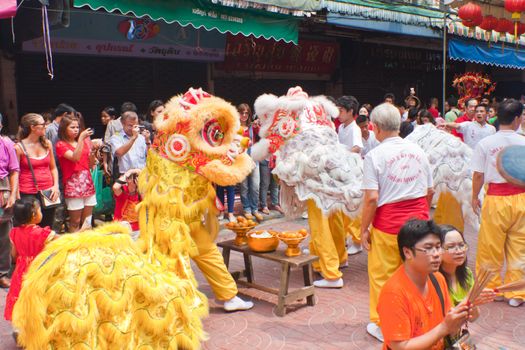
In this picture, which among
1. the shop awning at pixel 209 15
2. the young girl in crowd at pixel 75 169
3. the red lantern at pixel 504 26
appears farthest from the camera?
the red lantern at pixel 504 26

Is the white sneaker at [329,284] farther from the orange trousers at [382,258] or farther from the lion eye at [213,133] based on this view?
the lion eye at [213,133]

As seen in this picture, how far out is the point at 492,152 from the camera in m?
4.92

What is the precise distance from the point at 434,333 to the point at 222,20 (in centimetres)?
668

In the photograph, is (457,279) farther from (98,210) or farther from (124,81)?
(124,81)

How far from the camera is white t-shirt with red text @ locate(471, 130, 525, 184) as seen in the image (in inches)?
192

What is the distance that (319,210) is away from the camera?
561 centimetres

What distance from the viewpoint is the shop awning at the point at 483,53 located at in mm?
13062

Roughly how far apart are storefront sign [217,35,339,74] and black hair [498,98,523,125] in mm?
7032

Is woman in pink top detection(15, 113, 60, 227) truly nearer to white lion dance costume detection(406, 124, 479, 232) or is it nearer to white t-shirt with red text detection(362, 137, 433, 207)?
white t-shirt with red text detection(362, 137, 433, 207)

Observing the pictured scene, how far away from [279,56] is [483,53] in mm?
5122

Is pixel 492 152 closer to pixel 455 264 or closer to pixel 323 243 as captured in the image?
pixel 323 243

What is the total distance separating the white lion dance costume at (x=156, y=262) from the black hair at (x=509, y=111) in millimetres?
2198

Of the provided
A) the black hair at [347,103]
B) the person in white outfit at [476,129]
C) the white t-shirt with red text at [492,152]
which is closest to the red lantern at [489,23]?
the person in white outfit at [476,129]

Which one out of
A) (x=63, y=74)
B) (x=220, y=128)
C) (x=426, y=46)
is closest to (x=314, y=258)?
(x=220, y=128)
